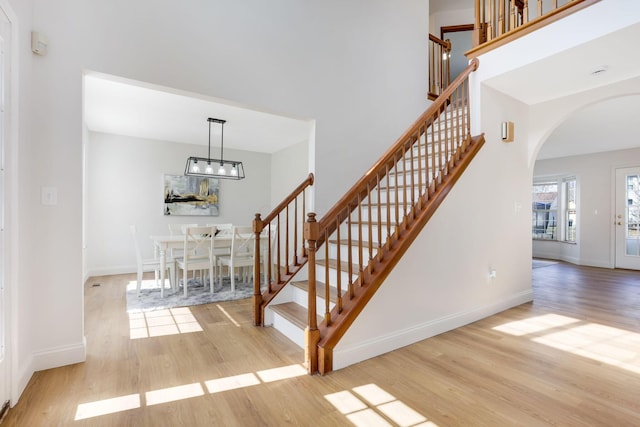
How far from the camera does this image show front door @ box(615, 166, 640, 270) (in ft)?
20.1

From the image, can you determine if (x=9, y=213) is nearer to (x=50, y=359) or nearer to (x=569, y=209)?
(x=50, y=359)

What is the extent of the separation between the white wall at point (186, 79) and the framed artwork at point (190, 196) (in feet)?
12.2

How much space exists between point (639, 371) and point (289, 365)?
2.41m

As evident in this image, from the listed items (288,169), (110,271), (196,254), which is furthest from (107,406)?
(288,169)

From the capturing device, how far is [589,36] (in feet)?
7.91

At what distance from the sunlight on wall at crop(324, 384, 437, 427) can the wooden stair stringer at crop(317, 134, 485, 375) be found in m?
0.29

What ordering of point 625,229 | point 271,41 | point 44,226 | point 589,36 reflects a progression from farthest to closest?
point 625,229 < point 271,41 < point 589,36 < point 44,226

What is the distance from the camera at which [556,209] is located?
298 inches

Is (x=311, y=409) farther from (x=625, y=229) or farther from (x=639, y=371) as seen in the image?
(x=625, y=229)

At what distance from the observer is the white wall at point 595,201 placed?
21.0 feet

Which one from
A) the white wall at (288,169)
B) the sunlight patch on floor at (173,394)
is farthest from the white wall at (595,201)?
the sunlight patch on floor at (173,394)

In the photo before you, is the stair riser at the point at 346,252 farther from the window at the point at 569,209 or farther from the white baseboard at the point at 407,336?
the window at the point at 569,209

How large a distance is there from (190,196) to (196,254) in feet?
7.28

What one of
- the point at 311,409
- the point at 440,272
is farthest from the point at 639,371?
the point at 311,409
